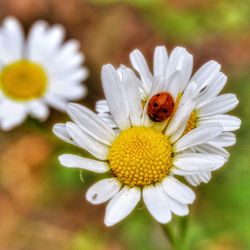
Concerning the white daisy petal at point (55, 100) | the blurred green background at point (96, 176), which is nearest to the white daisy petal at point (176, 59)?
the blurred green background at point (96, 176)

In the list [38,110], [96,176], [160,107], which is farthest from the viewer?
[96,176]

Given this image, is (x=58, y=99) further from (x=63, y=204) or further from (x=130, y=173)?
(x=130, y=173)

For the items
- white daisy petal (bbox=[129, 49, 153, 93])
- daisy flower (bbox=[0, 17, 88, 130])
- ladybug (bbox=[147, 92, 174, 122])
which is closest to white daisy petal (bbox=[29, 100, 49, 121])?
daisy flower (bbox=[0, 17, 88, 130])

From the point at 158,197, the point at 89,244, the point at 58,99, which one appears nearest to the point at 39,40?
the point at 58,99

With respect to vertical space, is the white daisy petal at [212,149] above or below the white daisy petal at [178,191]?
above

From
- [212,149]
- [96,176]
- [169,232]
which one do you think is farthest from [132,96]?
[96,176]

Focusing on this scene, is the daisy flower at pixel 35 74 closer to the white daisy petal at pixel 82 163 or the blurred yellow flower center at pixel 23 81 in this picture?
the blurred yellow flower center at pixel 23 81

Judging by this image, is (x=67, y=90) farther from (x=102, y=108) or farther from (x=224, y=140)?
(x=224, y=140)

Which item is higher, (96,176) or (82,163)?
(82,163)
